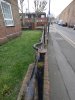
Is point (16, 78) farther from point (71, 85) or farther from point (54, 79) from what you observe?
point (71, 85)

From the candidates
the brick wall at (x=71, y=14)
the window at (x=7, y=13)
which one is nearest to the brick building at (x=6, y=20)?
the window at (x=7, y=13)

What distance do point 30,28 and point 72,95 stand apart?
27.8 meters

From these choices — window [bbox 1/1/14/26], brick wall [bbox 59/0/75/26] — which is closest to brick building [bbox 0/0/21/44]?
window [bbox 1/1/14/26]

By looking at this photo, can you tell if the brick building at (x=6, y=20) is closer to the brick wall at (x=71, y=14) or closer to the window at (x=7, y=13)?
the window at (x=7, y=13)

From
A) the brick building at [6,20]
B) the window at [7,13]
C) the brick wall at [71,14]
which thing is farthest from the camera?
the brick wall at [71,14]

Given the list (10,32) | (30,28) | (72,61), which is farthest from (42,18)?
(72,61)

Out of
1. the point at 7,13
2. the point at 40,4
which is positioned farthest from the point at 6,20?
the point at 40,4

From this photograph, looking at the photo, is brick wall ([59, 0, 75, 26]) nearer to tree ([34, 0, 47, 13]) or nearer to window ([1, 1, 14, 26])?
tree ([34, 0, 47, 13])

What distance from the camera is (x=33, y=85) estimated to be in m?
2.27

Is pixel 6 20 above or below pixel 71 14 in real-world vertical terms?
above

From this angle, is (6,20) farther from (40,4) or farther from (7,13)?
(40,4)

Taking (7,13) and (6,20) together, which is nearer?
(6,20)

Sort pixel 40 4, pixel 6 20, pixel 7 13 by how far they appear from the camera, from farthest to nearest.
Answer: pixel 40 4, pixel 7 13, pixel 6 20

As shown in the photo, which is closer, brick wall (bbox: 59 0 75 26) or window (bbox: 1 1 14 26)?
window (bbox: 1 1 14 26)
